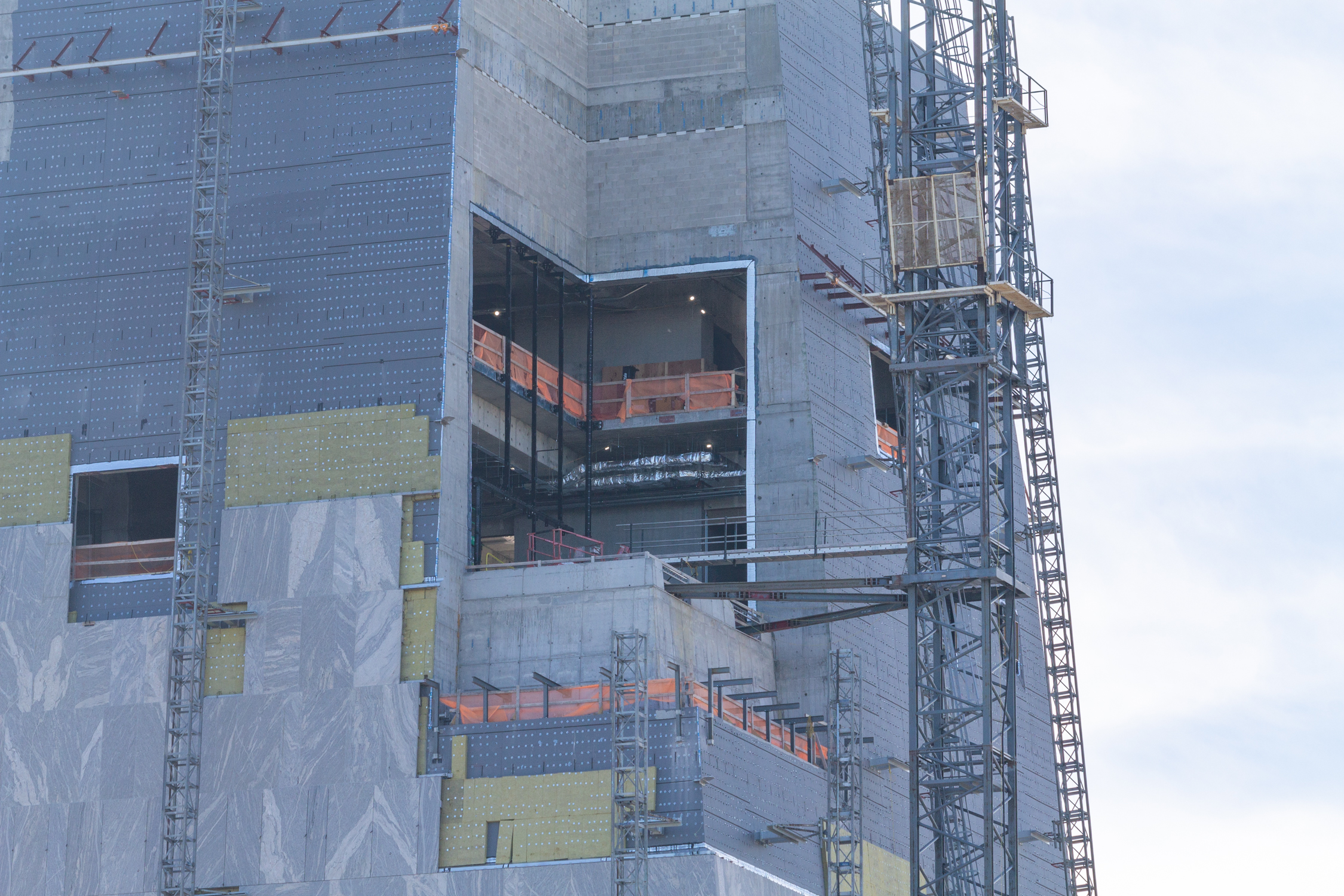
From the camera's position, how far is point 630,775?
217 ft

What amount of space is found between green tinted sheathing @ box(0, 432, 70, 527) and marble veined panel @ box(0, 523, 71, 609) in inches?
13.4

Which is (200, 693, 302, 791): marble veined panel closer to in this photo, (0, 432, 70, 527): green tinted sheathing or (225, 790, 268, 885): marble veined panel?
(225, 790, 268, 885): marble veined panel

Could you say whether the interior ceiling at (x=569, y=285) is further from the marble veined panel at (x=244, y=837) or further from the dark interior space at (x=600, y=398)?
the marble veined panel at (x=244, y=837)

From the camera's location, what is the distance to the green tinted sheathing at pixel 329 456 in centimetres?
7100

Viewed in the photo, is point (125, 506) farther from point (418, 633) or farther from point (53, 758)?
point (418, 633)

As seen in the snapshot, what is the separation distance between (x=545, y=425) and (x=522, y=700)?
54.9 ft

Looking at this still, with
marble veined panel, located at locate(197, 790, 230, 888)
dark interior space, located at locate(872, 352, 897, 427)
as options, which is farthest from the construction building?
dark interior space, located at locate(872, 352, 897, 427)

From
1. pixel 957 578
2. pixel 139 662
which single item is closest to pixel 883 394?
pixel 957 578

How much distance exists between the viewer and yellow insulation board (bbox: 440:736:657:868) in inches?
2606

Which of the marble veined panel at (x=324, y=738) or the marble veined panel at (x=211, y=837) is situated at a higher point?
the marble veined panel at (x=324, y=738)

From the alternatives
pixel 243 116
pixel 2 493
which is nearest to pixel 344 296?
pixel 243 116

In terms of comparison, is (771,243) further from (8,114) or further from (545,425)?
(8,114)

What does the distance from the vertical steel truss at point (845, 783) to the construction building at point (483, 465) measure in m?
0.23

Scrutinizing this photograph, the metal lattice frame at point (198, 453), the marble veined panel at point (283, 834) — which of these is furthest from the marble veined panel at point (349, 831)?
the metal lattice frame at point (198, 453)
